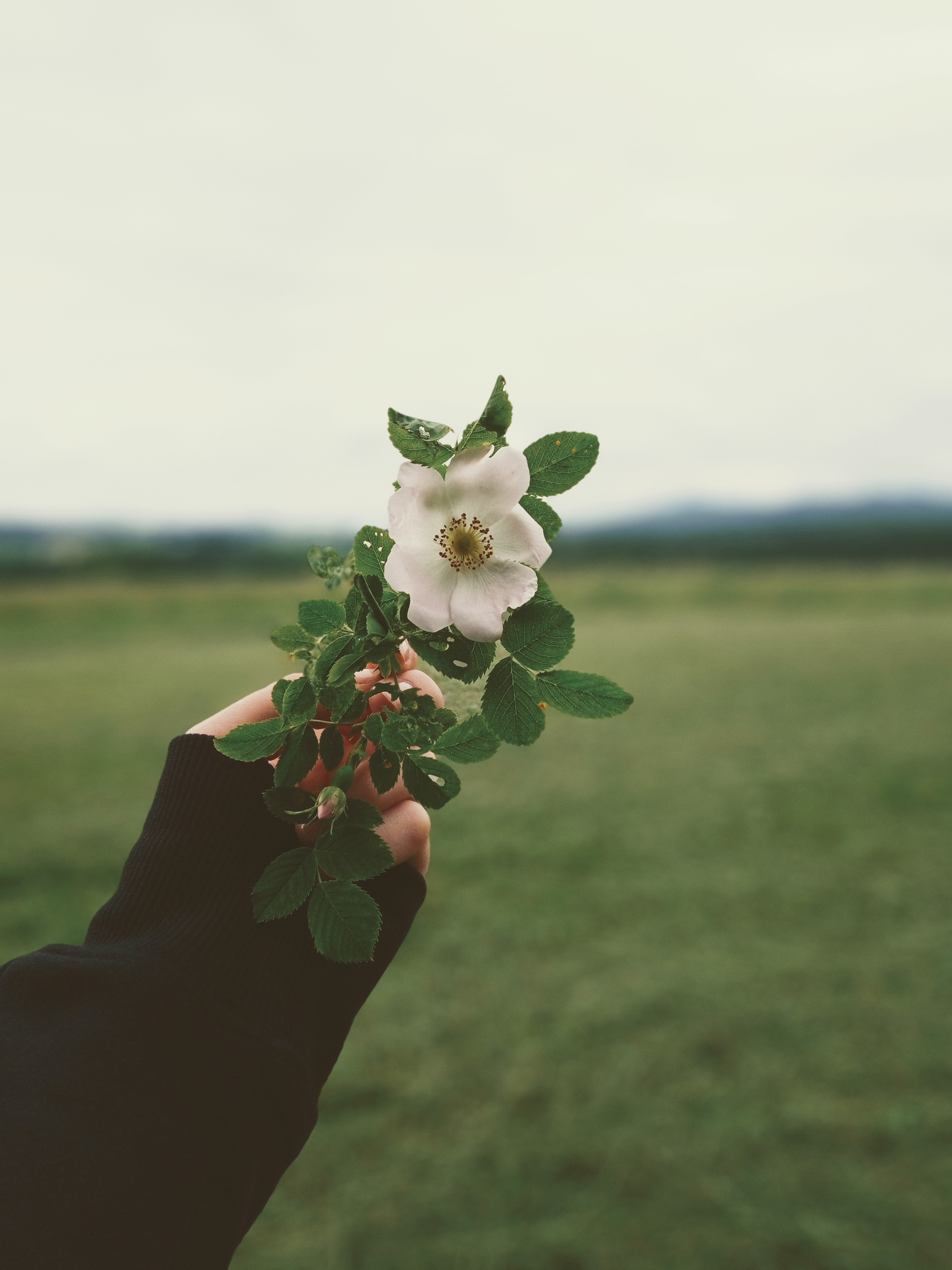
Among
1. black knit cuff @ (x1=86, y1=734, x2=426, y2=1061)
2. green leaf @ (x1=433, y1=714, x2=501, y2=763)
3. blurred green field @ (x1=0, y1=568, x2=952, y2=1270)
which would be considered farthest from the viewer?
blurred green field @ (x1=0, y1=568, x2=952, y2=1270)

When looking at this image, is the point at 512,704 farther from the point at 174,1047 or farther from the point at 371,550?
the point at 174,1047

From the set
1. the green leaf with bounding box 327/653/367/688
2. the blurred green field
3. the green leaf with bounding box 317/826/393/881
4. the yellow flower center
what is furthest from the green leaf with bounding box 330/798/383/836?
the blurred green field

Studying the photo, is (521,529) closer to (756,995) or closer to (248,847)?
(248,847)

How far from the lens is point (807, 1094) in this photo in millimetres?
2102

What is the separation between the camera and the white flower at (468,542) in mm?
603

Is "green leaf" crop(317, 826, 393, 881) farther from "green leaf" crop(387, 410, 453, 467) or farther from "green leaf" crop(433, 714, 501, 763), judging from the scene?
"green leaf" crop(387, 410, 453, 467)

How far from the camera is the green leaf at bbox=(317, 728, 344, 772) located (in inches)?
28.3

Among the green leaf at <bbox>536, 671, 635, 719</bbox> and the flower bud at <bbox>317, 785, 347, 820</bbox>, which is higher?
the green leaf at <bbox>536, 671, 635, 719</bbox>

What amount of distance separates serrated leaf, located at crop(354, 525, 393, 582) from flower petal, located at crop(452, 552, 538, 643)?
0.07 meters

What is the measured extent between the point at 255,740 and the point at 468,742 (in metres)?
0.17

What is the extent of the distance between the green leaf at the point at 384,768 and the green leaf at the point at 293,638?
102mm

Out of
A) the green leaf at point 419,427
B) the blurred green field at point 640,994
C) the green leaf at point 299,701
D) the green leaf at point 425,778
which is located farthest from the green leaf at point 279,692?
the blurred green field at point 640,994

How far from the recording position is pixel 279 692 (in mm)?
702

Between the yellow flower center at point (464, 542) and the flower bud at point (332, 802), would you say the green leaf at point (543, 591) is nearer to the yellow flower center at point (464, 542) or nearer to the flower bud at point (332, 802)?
the yellow flower center at point (464, 542)
